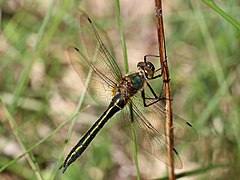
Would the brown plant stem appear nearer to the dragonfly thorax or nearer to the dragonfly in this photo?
the dragonfly

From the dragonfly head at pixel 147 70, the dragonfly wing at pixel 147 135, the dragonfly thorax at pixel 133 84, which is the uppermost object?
the dragonfly head at pixel 147 70

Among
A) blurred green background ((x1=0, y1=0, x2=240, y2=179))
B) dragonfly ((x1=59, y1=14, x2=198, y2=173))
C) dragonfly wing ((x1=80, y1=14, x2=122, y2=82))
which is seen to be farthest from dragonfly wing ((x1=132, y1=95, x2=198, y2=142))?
blurred green background ((x1=0, y1=0, x2=240, y2=179))

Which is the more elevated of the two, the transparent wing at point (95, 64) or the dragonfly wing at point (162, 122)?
the transparent wing at point (95, 64)

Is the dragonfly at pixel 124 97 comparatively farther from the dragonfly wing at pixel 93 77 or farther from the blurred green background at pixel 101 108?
the blurred green background at pixel 101 108

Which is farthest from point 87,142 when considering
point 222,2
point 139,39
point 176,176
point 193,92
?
point 139,39

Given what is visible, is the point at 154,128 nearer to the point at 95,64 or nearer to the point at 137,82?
the point at 137,82

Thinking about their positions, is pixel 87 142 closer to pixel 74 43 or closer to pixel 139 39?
pixel 74 43

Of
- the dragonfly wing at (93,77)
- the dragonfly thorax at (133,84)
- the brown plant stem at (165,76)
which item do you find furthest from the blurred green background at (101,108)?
the brown plant stem at (165,76)
